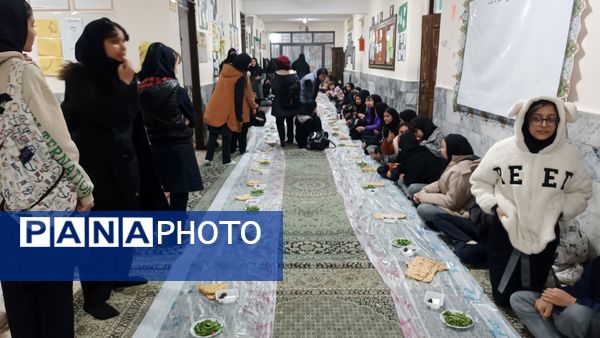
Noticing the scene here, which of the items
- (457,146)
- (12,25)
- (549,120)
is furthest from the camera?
(457,146)

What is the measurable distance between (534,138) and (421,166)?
185 centimetres

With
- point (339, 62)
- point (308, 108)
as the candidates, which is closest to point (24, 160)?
point (308, 108)

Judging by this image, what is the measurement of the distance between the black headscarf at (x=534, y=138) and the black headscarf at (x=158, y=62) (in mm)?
2024

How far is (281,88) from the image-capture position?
609 centimetres

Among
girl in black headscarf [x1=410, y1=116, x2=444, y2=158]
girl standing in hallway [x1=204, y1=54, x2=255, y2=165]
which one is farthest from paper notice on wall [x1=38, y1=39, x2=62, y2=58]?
girl in black headscarf [x1=410, y1=116, x2=444, y2=158]

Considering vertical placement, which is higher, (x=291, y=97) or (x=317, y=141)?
(x=291, y=97)

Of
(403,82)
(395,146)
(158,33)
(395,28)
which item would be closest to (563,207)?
(395,146)

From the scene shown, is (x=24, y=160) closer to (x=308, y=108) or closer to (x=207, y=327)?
(x=207, y=327)

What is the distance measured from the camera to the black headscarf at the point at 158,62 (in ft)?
8.80

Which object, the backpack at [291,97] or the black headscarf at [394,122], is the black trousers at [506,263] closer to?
the black headscarf at [394,122]

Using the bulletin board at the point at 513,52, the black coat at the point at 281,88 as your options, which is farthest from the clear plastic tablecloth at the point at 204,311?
the black coat at the point at 281,88

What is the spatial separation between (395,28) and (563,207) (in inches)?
244

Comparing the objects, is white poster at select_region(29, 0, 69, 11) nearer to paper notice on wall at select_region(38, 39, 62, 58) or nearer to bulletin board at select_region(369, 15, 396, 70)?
paper notice on wall at select_region(38, 39, 62, 58)

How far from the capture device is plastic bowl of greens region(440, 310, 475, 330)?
2066 mm
